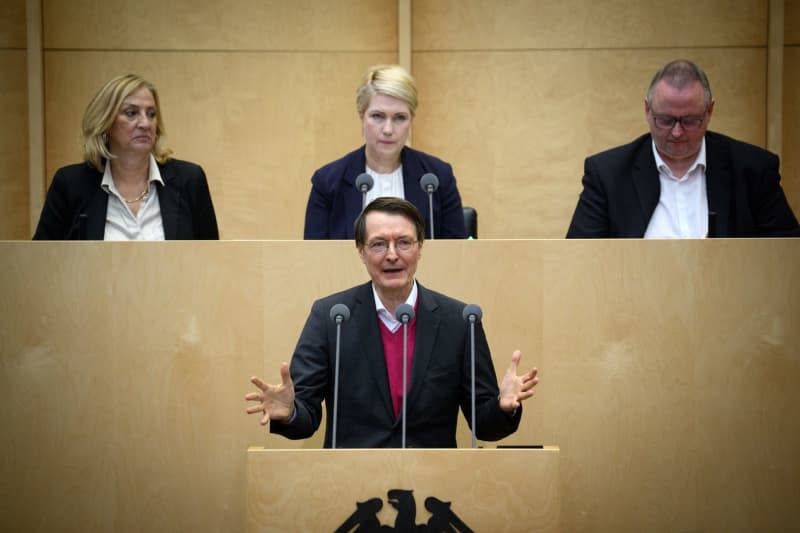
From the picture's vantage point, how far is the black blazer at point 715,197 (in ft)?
12.9

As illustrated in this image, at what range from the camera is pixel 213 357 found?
11.6 feet

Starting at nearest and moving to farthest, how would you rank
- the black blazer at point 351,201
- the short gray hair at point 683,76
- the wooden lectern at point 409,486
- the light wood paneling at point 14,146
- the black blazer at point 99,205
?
the wooden lectern at point 409,486, the short gray hair at point 683,76, the black blazer at point 99,205, the black blazer at point 351,201, the light wood paneling at point 14,146

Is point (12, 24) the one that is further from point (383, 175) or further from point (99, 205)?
point (383, 175)

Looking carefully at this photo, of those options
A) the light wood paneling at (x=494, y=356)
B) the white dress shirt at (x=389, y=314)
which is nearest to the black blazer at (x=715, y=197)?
the light wood paneling at (x=494, y=356)

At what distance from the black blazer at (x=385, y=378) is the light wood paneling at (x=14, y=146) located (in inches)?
117

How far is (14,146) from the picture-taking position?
18.8ft

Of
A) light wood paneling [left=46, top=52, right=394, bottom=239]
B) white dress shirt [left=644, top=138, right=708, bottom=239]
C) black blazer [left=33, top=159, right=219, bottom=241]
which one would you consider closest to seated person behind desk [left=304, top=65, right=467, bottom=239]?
black blazer [left=33, top=159, right=219, bottom=241]

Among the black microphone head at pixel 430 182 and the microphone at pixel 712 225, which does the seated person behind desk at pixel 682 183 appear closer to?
the microphone at pixel 712 225

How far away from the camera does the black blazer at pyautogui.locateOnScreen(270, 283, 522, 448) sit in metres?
3.16

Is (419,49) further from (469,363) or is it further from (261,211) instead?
(469,363)

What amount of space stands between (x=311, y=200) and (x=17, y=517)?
4.82 ft

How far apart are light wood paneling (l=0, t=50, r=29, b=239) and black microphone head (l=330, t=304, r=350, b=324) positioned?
313 cm

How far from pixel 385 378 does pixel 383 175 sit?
118cm

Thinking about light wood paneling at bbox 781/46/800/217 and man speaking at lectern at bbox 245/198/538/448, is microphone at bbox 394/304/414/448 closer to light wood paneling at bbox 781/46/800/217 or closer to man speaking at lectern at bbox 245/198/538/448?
man speaking at lectern at bbox 245/198/538/448
